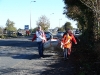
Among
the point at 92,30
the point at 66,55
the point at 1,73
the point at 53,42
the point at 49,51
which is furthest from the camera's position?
the point at 92,30

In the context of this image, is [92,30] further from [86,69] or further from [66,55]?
[86,69]

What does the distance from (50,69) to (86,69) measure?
152 centimetres

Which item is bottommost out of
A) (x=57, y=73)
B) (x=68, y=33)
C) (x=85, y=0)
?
(x=57, y=73)

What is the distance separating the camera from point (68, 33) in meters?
14.9

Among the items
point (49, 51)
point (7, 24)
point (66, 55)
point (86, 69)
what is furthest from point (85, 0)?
point (7, 24)

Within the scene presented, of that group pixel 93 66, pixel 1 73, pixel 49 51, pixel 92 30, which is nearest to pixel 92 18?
pixel 92 30

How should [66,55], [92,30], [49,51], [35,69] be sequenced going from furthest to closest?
1. [92,30]
2. [49,51]
3. [66,55]
4. [35,69]

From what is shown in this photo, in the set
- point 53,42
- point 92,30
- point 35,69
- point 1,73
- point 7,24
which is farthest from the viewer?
point 7,24

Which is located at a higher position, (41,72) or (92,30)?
(92,30)

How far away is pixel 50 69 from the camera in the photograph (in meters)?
11.4

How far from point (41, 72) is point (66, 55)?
4.37 meters

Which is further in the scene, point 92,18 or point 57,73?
point 92,18

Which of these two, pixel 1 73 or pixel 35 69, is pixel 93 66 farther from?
pixel 1 73

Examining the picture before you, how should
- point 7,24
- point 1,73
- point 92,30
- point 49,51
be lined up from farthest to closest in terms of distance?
point 7,24 → point 92,30 → point 49,51 → point 1,73
